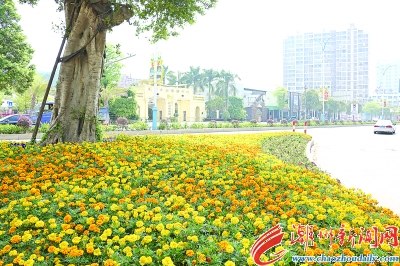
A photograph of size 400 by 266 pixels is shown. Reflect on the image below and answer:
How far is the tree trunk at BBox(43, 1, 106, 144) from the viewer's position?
984 centimetres

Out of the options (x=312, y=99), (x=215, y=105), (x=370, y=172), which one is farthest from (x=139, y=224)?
(x=312, y=99)

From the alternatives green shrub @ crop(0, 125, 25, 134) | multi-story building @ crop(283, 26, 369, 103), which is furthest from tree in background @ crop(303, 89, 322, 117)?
green shrub @ crop(0, 125, 25, 134)

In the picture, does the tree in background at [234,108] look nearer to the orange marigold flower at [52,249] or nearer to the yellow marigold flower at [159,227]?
the yellow marigold flower at [159,227]

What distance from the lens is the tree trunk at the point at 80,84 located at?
32.3 feet

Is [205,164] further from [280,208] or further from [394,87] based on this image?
[394,87]

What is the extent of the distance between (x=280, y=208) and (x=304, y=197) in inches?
18.9

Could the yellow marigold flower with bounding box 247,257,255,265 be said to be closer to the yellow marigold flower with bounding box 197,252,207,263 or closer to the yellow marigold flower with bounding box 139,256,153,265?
the yellow marigold flower with bounding box 197,252,207,263

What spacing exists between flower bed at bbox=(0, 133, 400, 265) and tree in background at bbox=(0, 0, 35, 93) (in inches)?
725

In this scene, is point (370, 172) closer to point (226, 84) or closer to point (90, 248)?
point (90, 248)

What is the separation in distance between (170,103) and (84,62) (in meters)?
47.1

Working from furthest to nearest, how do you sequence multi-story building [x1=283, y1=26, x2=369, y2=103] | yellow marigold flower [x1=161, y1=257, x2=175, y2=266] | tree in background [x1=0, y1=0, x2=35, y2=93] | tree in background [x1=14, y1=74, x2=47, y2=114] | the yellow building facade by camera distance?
multi-story building [x1=283, y1=26, x2=369, y2=103] → the yellow building facade → tree in background [x1=14, y1=74, x2=47, y2=114] → tree in background [x1=0, y1=0, x2=35, y2=93] → yellow marigold flower [x1=161, y1=257, x2=175, y2=266]

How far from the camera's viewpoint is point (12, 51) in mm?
24000

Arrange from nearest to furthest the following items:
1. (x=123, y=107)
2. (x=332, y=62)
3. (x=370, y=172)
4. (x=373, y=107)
Answer: (x=370, y=172) → (x=123, y=107) → (x=373, y=107) → (x=332, y=62)

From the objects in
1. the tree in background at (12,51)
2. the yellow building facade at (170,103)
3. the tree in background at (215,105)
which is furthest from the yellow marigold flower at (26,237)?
the tree in background at (215,105)
